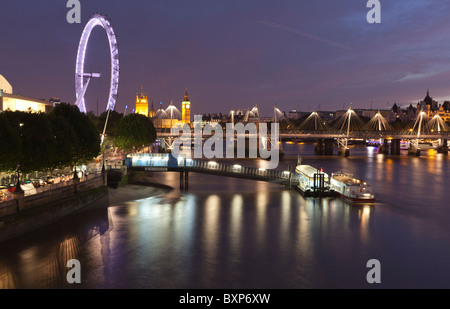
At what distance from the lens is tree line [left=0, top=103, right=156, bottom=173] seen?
24.0m

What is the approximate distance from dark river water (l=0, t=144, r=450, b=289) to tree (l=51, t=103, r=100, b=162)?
4.96 meters

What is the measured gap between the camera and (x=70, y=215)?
28234 millimetres

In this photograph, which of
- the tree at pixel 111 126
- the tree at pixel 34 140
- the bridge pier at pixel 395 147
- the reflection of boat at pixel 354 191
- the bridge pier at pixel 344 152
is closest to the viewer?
the tree at pixel 34 140

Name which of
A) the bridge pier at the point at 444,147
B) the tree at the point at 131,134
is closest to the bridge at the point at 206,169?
the tree at the point at 131,134

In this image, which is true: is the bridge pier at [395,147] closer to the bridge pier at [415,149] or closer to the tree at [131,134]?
the bridge pier at [415,149]

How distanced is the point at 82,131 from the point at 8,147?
10.9 meters

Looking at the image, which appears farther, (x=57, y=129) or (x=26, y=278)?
(x=57, y=129)

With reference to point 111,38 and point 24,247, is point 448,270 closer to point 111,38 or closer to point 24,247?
point 24,247

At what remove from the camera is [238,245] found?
2389cm

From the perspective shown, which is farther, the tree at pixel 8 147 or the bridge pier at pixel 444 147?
the bridge pier at pixel 444 147

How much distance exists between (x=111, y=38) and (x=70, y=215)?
96.3 ft

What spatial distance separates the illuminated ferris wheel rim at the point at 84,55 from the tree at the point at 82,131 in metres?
10.9

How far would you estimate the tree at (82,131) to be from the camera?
1334 inches
